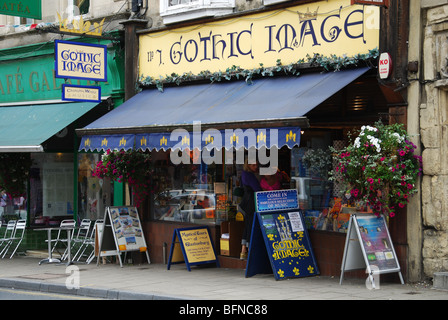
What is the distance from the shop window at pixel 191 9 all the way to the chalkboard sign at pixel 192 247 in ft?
13.1

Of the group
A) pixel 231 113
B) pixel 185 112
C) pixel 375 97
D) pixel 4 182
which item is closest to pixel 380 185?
pixel 375 97

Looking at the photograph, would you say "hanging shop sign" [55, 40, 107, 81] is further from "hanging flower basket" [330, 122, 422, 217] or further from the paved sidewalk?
"hanging flower basket" [330, 122, 422, 217]

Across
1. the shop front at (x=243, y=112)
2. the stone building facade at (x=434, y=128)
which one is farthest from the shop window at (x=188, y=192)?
the stone building facade at (x=434, y=128)

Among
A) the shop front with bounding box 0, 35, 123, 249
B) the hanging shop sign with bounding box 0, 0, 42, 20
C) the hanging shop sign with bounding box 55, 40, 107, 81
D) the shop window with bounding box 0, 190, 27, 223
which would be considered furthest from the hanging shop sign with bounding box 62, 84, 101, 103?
the shop window with bounding box 0, 190, 27, 223

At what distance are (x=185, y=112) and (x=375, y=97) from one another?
330 centimetres

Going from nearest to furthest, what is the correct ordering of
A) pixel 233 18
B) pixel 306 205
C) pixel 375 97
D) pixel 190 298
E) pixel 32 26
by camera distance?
pixel 190 298 < pixel 375 97 < pixel 306 205 < pixel 233 18 < pixel 32 26

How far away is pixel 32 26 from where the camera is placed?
17.4 m

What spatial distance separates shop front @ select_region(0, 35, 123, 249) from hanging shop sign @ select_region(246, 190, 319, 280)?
5677 millimetres

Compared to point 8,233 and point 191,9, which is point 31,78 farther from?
point 191,9

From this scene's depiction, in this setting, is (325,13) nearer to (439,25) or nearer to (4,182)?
(439,25)

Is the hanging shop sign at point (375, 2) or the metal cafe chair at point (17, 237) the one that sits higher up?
the hanging shop sign at point (375, 2)

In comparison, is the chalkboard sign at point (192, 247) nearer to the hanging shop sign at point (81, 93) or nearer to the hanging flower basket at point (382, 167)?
the hanging shop sign at point (81, 93)

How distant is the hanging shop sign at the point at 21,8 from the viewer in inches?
560

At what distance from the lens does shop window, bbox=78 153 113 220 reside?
1642cm
